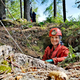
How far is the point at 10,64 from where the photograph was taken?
129 centimetres

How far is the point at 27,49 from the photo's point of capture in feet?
16.8

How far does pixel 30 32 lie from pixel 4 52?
189 inches

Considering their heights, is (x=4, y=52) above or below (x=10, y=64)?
above

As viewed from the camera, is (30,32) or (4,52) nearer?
(4,52)

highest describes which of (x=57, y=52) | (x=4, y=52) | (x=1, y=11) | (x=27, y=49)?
(x=1, y=11)

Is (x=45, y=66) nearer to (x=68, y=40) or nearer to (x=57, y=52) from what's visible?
(x=57, y=52)

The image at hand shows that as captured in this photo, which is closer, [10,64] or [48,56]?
[10,64]

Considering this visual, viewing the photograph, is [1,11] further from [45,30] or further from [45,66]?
[45,66]

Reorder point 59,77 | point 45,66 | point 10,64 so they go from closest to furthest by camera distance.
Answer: point 59,77
point 10,64
point 45,66

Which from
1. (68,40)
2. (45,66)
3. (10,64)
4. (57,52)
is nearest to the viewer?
(10,64)

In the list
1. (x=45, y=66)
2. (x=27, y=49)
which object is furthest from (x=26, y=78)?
(x=27, y=49)

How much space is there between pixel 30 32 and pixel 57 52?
11.5 ft

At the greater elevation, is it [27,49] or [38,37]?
[38,37]

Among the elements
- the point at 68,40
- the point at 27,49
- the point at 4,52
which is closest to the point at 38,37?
the point at 27,49
